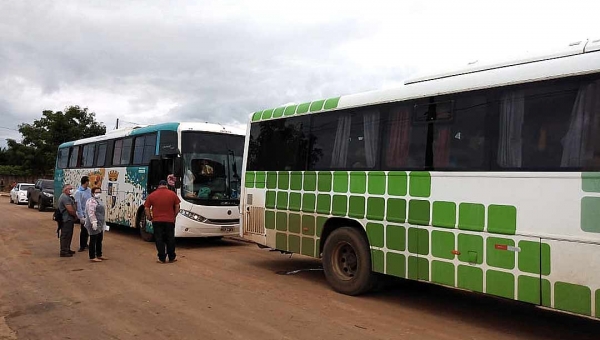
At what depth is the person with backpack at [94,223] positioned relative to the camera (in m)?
10.3

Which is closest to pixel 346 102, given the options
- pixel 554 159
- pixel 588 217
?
pixel 554 159

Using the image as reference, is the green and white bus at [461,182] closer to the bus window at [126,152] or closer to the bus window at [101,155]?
the bus window at [126,152]

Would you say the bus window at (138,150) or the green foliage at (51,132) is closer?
the bus window at (138,150)

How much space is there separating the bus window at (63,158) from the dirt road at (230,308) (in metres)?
11.6

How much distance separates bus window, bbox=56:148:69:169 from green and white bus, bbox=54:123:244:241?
6.90 meters

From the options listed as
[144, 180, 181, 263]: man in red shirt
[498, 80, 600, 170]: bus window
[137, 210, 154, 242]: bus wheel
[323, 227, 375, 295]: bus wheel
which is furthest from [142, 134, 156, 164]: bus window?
[498, 80, 600, 170]: bus window

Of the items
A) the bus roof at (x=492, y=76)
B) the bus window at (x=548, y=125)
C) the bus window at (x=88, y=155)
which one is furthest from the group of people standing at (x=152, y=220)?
the bus window at (x=88, y=155)

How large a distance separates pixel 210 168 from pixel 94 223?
3.41 meters

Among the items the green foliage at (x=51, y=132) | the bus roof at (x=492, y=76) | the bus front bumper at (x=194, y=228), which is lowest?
the bus front bumper at (x=194, y=228)

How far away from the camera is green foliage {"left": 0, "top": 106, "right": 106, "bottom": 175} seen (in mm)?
40188

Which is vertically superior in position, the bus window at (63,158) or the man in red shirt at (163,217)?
the bus window at (63,158)

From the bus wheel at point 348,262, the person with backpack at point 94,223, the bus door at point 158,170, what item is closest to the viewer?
the bus wheel at point 348,262

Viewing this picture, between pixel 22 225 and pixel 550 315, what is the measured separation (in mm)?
17708

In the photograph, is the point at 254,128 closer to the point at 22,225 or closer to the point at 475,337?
the point at 475,337
